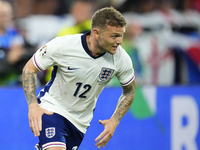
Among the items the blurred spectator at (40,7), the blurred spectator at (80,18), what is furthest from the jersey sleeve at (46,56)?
the blurred spectator at (40,7)

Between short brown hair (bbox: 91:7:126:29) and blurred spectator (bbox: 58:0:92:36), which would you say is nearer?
short brown hair (bbox: 91:7:126:29)

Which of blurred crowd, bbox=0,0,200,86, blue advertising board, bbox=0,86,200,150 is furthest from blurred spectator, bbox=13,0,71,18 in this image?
blue advertising board, bbox=0,86,200,150

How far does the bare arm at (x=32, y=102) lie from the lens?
295 centimetres

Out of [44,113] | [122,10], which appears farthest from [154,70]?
[44,113]

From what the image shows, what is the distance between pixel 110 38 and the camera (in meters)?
3.20

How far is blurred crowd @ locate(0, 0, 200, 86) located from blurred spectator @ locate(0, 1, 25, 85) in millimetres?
35

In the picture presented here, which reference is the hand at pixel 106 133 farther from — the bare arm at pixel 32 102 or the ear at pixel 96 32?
the ear at pixel 96 32

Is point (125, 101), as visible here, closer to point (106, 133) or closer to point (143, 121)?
point (106, 133)

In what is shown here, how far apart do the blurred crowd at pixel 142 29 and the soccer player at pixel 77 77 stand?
2106 mm

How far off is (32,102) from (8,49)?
2.51 meters

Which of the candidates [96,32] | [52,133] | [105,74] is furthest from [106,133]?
[96,32]

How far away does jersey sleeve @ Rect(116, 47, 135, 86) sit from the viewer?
3.45m

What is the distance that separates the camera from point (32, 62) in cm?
328

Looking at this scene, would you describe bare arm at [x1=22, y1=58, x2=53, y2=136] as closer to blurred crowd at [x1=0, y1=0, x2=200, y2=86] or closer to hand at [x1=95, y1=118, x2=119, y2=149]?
hand at [x1=95, y1=118, x2=119, y2=149]
